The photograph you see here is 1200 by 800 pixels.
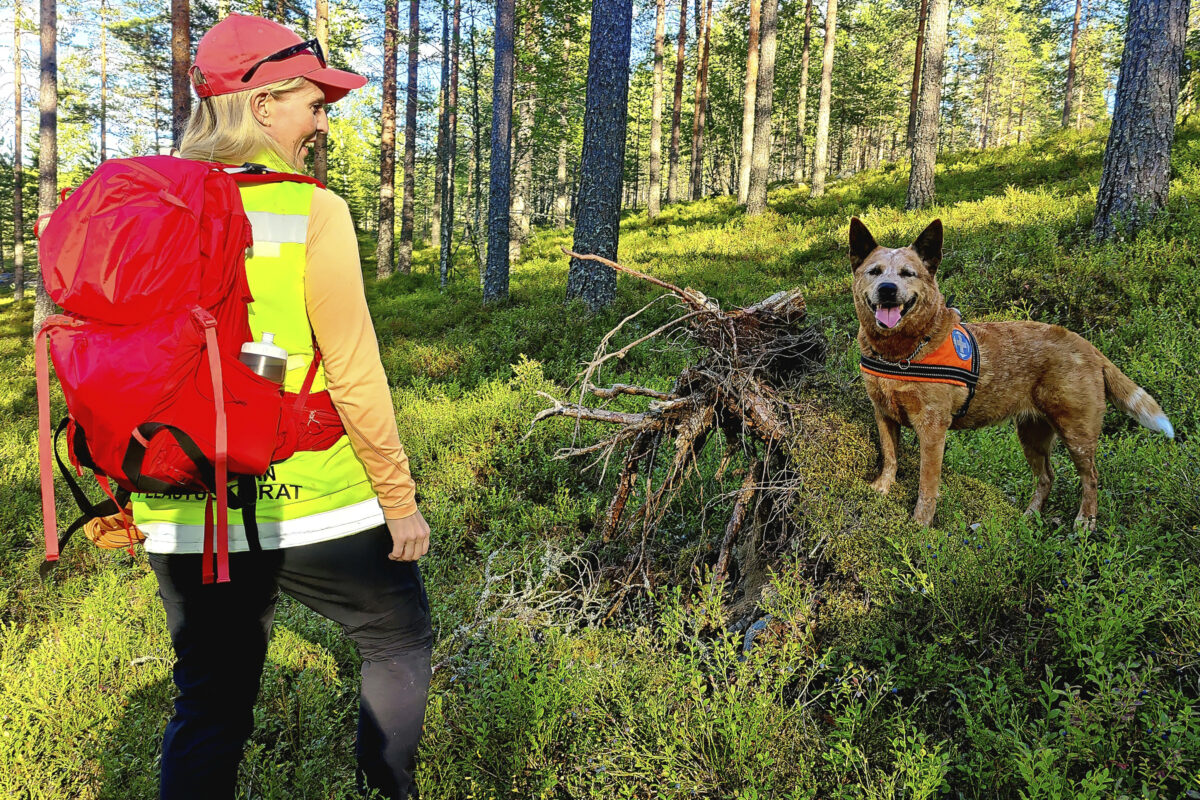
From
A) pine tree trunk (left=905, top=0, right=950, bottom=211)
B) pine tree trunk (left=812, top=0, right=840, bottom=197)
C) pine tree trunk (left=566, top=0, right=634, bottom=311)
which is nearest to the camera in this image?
pine tree trunk (left=566, top=0, right=634, bottom=311)

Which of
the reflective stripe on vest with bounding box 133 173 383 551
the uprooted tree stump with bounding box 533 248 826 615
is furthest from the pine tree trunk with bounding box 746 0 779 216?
the reflective stripe on vest with bounding box 133 173 383 551

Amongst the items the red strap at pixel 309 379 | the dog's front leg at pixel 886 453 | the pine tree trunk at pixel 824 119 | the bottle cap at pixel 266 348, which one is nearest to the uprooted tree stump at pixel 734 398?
the dog's front leg at pixel 886 453

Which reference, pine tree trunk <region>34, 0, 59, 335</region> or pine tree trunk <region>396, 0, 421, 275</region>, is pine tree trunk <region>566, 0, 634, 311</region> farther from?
pine tree trunk <region>34, 0, 59, 335</region>

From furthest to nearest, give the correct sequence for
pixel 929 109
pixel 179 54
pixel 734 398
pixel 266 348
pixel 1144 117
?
1. pixel 929 109
2. pixel 179 54
3. pixel 1144 117
4. pixel 734 398
5. pixel 266 348

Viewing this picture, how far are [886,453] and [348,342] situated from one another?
2.89 metres

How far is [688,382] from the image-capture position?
3.89 m

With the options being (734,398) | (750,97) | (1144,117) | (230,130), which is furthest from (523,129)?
(230,130)

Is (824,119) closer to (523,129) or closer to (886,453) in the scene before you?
(523,129)

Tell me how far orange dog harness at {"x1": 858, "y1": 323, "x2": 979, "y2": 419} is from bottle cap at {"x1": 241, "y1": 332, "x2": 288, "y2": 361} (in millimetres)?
2867

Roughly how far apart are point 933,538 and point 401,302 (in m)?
13.5

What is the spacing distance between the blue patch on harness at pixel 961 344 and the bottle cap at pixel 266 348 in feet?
10.4

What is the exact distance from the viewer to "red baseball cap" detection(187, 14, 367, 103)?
1.82 meters

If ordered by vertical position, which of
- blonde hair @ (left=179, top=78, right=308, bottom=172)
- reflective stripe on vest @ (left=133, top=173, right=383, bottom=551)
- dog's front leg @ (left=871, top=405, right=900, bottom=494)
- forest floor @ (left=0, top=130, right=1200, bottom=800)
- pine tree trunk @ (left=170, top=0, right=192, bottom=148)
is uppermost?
pine tree trunk @ (left=170, top=0, right=192, bottom=148)

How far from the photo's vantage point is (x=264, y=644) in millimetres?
2049
